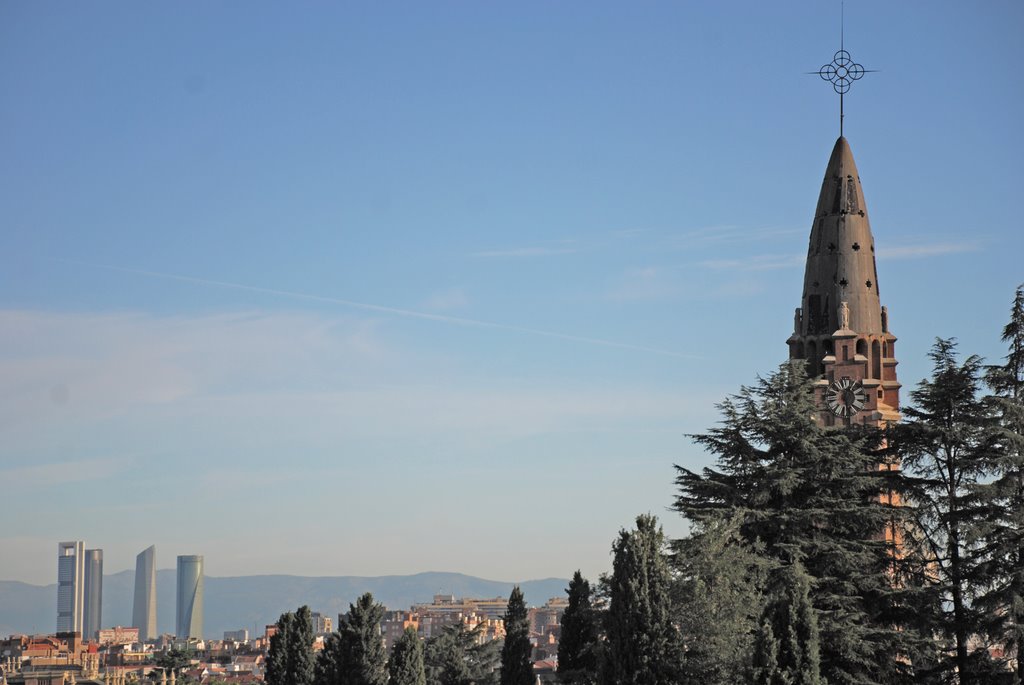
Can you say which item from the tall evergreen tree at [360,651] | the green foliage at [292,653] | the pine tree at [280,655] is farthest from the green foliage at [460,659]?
the pine tree at [280,655]

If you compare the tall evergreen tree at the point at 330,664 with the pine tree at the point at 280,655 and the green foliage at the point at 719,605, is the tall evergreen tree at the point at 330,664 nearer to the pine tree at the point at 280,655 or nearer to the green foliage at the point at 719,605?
the pine tree at the point at 280,655

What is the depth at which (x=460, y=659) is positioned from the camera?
7050 cm

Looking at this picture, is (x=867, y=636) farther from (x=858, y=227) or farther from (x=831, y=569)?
(x=858, y=227)

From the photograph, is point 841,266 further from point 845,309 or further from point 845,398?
point 845,398

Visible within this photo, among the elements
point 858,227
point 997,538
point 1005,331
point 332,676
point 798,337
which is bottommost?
point 332,676

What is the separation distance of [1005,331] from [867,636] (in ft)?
34.4

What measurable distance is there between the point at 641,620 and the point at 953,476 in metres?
11.1

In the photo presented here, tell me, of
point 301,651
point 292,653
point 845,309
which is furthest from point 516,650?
point 845,309

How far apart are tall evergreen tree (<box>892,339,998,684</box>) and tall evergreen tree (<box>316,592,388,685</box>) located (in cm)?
2481

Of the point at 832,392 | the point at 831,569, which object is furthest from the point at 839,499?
the point at 832,392

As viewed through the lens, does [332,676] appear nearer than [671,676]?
No

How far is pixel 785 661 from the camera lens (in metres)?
42.3

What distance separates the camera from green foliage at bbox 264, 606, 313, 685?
73.1m

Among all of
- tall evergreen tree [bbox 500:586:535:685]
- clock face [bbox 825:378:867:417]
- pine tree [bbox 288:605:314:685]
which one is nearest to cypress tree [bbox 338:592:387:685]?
tall evergreen tree [bbox 500:586:535:685]
